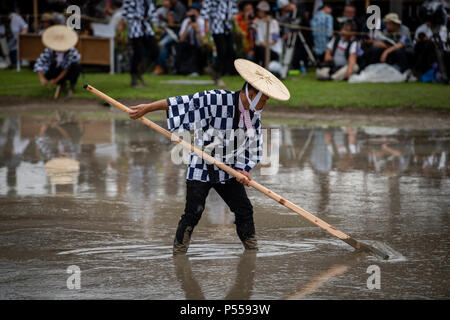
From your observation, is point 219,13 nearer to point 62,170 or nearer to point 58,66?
point 58,66

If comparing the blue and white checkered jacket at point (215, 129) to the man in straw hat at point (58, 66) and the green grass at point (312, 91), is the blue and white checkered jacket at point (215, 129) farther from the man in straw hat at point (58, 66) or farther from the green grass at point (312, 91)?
the man in straw hat at point (58, 66)

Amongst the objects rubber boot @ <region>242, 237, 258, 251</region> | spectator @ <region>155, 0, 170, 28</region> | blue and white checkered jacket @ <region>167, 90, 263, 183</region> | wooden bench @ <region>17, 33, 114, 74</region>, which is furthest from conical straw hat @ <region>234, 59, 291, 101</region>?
spectator @ <region>155, 0, 170, 28</region>

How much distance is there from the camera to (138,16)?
14.3m

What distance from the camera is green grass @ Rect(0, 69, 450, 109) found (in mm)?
13089

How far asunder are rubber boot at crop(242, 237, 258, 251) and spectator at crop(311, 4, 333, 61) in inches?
471

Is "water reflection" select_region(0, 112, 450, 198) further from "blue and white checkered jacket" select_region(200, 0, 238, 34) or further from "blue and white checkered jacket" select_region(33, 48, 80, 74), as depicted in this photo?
"blue and white checkered jacket" select_region(200, 0, 238, 34)

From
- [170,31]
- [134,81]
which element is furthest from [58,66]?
[170,31]

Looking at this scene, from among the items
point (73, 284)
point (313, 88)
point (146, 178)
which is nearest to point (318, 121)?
point (313, 88)

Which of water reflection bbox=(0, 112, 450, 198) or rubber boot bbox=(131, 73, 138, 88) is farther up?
rubber boot bbox=(131, 73, 138, 88)

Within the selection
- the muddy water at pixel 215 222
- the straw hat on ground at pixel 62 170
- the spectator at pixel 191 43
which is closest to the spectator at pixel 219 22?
the spectator at pixel 191 43

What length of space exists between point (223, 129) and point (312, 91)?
9078 millimetres

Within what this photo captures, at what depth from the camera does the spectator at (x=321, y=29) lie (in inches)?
675
